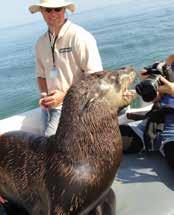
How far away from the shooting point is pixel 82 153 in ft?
8.73

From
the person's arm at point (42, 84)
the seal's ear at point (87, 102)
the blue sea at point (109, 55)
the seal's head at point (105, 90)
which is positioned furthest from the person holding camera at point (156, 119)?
the blue sea at point (109, 55)

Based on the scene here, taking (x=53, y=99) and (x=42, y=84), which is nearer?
(x=53, y=99)

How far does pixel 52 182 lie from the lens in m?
2.68

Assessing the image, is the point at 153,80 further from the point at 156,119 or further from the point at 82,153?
the point at 82,153

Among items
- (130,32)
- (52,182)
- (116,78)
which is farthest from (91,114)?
(130,32)

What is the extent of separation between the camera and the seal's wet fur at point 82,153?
2.64 metres

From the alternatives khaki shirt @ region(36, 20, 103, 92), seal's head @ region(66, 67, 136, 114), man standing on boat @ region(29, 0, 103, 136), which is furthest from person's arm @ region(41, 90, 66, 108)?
seal's head @ region(66, 67, 136, 114)

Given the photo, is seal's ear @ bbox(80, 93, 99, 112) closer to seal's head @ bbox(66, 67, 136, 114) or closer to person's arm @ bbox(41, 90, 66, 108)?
seal's head @ bbox(66, 67, 136, 114)

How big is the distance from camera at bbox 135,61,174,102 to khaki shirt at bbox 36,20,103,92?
657mm

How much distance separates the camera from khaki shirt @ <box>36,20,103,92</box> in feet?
12.4

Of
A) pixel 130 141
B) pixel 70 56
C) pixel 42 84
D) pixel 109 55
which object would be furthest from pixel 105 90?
pixel 109 55

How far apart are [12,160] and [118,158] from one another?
0.75 metres

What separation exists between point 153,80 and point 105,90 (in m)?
0.46

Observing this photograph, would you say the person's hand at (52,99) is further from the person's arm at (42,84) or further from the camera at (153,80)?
the camera at (153,80)
